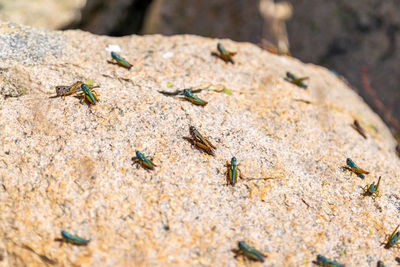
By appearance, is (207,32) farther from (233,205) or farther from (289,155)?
(233,205)

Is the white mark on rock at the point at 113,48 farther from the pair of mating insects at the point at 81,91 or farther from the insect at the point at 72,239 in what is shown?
the insect at the point at 72,239

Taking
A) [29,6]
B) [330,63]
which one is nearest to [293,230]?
[330,63]

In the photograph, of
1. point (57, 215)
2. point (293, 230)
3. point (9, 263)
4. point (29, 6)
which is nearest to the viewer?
point (9, 263)

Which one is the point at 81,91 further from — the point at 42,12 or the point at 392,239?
the point at 42,12

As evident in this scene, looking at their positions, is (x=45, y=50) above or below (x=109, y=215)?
above

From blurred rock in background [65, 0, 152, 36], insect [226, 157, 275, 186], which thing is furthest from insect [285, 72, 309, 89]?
blurred rock in background [65, 0, 152, 36]

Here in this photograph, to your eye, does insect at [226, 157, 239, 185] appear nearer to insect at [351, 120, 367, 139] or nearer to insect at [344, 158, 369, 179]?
insect at [344, 158, 369, 179]

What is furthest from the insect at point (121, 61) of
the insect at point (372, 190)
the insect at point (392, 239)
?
the insect at point (392, 239)
